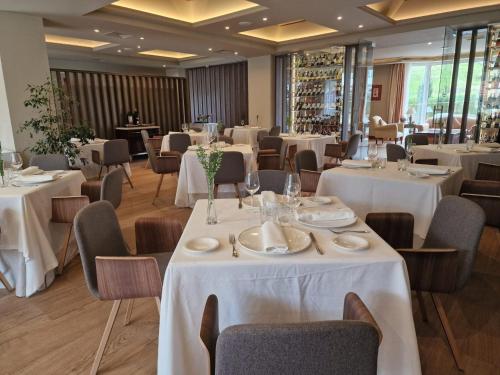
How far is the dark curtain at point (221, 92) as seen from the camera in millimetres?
11445

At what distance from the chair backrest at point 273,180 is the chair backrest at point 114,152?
3.70 metres

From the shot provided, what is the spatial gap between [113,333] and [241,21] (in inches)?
238

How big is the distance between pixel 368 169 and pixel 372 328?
2.56 m

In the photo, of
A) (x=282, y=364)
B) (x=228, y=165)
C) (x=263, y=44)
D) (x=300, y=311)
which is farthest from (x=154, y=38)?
(x=282, y=364)

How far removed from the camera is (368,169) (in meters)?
Answer: 3.27

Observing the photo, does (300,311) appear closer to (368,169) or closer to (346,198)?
(346,198)

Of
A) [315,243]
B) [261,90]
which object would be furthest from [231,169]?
[261,90]

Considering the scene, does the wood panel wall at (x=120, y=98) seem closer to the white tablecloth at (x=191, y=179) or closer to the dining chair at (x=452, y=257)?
the white tablecloth at (x=191, y=179)

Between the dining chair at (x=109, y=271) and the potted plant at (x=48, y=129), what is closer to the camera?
the dining chair at (x=109, y=271)

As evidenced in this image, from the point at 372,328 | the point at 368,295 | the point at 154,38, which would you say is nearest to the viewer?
the point at 372,328

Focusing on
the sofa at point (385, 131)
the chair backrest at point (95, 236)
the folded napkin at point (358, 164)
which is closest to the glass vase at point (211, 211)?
the chair backrest at point (95, 236)

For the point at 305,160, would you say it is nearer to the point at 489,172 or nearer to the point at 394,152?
the point at 394,152

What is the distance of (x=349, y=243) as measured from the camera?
5.41ft

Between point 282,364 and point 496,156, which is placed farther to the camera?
point 496,156
